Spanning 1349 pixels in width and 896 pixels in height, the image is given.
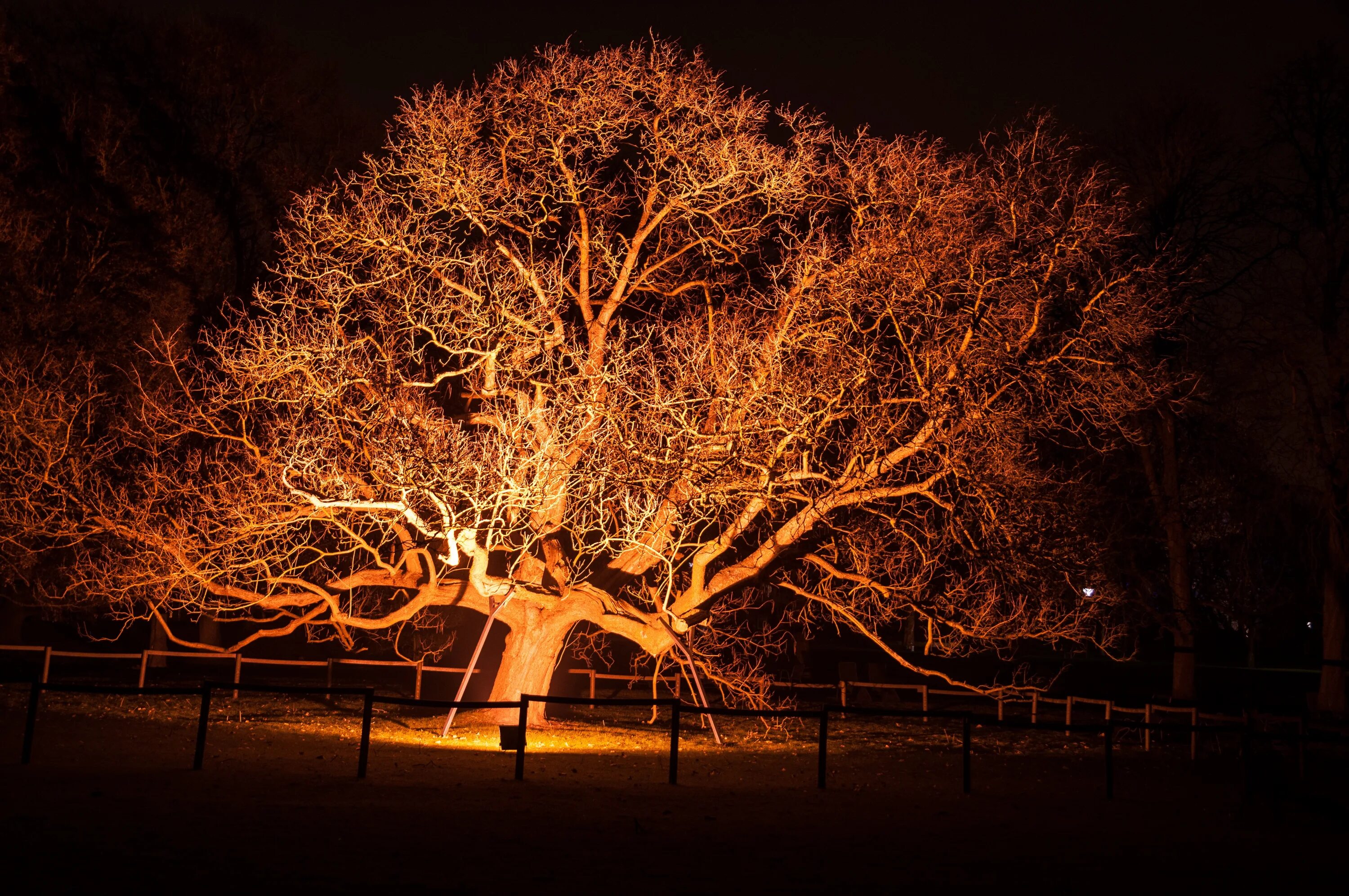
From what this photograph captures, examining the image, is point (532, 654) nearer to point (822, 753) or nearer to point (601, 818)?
point (822, 753)

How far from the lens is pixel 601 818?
9.46 metres

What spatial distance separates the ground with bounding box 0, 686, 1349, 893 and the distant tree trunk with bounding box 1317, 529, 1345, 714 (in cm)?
811

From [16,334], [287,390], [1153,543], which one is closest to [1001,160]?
[287,390]

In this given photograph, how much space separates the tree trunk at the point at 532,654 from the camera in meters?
17.7

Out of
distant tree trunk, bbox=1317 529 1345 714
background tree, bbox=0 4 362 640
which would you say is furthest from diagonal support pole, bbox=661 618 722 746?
distant tree trunk, bbox=1317 529 1345 714

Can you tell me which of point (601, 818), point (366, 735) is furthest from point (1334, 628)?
point (366, 735)

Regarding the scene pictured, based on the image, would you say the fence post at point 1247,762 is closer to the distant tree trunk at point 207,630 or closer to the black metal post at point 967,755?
the black metal post at point 967,755

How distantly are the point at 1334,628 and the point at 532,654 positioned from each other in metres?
16.8

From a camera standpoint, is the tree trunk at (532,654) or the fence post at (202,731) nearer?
the fence post at (202,731)

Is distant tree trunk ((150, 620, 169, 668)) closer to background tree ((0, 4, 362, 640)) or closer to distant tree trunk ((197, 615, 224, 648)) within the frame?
distant tree trunk ((197, 615, 224, 648))

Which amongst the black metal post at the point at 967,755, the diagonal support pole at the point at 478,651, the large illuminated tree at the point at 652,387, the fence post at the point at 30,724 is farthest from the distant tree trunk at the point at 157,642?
the black metal post at the point at 967,755

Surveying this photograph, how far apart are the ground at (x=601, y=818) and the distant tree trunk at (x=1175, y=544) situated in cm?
850

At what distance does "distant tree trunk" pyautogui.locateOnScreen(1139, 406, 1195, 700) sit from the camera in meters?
24.2

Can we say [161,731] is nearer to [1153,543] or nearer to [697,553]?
[697,553]
